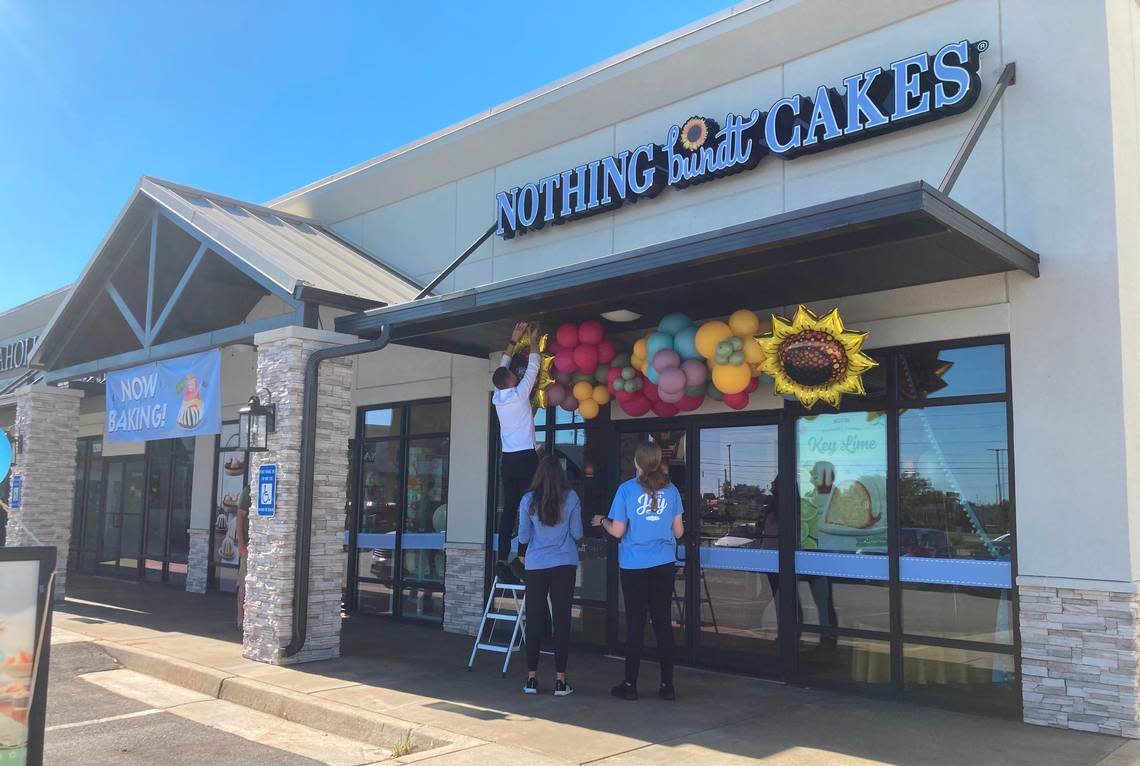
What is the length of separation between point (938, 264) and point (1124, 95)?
190 centimetres

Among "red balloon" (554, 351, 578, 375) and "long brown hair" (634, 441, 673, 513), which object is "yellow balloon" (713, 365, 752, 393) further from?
"red balloon" (554, 351, 578, 375)

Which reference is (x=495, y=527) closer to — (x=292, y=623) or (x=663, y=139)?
(x=292, y=623)

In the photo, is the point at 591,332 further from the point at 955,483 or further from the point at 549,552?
the point at 955,483

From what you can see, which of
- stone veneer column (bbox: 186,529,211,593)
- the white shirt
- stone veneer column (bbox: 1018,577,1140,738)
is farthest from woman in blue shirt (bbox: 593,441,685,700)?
stone veneer column (bbox: 186,529,211,593)

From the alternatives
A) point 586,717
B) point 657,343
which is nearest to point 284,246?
point 657,343

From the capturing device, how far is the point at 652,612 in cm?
727

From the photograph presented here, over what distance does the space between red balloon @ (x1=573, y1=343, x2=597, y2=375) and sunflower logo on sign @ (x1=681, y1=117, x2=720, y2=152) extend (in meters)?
2.16

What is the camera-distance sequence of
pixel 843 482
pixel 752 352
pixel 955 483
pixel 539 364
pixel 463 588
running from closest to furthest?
pixel 955 483 → pixel 752 352 → pixel 843 482 → pixel 539 364 → pixel 463 588

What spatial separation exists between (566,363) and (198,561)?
29.8ft

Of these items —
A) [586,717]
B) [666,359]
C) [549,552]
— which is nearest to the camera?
[586,717]

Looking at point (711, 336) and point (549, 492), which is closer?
point (549, 492)

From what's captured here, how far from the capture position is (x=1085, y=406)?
21.1 feet

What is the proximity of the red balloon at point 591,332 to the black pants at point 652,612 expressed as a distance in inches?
89.8

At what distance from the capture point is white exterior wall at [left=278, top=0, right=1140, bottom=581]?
21.0ft
